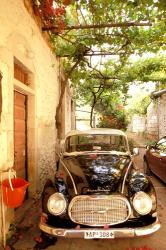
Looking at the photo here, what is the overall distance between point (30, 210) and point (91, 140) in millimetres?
1826

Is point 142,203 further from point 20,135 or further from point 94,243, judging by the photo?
point 20,135

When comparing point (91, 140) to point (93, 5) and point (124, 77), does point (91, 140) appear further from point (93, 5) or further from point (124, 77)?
point (124, 77)

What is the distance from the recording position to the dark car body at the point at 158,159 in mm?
6469

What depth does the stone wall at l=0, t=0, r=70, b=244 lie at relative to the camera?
4020 mm

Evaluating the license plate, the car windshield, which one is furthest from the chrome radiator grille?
the car windshield

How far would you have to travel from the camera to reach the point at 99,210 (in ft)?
11.1

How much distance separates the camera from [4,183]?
3.68 metres

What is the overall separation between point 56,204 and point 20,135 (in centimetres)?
241

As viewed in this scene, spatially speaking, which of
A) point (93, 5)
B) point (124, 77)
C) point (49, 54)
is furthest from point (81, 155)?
point (124, 77)

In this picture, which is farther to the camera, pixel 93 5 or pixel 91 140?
pixel 93 5

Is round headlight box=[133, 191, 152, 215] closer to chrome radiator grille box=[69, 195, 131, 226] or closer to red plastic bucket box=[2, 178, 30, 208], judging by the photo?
chrome radiator grille box=[69, 195, 131, 226]

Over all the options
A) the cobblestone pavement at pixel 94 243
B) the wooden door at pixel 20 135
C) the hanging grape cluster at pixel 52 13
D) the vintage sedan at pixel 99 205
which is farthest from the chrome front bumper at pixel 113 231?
the hanging grape cluster at pixel 52 13

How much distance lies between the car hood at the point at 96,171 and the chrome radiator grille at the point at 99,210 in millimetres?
148

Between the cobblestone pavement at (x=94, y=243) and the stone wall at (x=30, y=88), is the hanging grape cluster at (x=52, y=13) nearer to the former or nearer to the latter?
the stone wall at (x=30, y=88)
